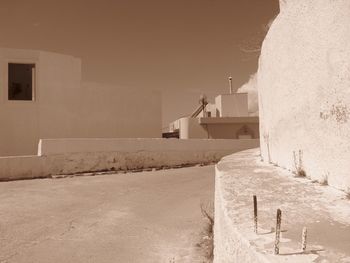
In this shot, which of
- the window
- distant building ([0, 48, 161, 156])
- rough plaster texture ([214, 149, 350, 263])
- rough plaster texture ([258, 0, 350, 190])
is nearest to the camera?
rough plaster texture ([214, 149, 350, 263])

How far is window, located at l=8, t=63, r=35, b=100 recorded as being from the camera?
17.8 meters

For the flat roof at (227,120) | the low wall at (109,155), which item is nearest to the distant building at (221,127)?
the flat roof at (227,120)

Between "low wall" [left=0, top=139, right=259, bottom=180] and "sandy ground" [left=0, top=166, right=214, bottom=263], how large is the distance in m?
0.99

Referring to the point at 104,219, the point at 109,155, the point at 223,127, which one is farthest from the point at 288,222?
the point at 223,127

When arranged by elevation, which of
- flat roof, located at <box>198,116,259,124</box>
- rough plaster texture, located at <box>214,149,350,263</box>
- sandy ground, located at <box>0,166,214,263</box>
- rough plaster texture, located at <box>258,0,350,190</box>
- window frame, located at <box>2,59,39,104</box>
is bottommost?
sandy ground, located at <box>0,166,214,263</box>

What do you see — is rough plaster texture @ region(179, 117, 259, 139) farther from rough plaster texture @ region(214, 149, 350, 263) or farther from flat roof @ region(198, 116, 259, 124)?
rough plaster texture @ region(214, 149, 350, 263)

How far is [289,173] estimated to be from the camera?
17.9 ft

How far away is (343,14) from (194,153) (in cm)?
1259

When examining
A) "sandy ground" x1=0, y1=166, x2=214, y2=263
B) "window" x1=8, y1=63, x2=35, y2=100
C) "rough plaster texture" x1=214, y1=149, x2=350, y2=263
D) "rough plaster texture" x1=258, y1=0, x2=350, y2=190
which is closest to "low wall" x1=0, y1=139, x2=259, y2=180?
"sandy ground" x1=0, y1=166, x2=214, y2=263

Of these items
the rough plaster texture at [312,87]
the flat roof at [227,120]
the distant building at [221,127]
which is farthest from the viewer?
the distant building at [221,127]

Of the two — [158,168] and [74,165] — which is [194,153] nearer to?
[158,168]

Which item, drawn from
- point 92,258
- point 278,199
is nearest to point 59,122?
point 92,258

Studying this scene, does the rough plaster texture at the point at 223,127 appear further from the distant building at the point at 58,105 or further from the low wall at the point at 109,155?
the low wall at the point at 109,155

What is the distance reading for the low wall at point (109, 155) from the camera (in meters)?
13.6
